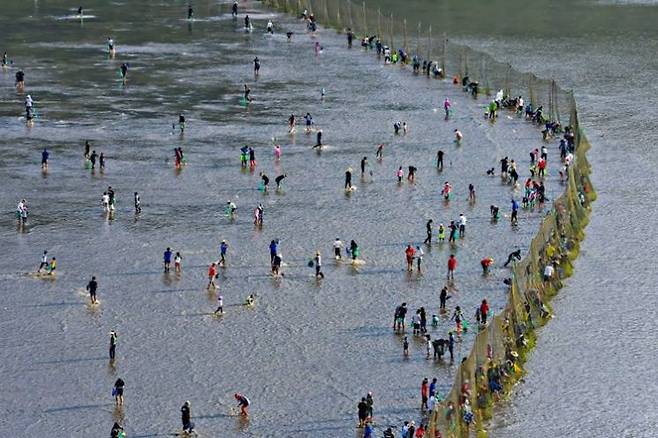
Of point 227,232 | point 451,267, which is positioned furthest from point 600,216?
point 227,232

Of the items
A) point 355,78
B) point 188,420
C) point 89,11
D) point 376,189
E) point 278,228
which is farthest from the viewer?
point 89,11

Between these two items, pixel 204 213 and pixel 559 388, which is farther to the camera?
pixel 204 213

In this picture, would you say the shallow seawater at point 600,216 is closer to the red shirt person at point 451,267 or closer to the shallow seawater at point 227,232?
the shallow seawater at point 227,232

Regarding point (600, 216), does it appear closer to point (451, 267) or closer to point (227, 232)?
point (451, 267)

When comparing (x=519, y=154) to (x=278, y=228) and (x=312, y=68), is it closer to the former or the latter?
(x=278, y=228)

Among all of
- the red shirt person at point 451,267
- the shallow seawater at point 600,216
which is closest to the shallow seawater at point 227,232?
the red shirt person at point 451,267

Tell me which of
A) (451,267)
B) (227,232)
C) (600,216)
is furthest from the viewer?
(600,216)

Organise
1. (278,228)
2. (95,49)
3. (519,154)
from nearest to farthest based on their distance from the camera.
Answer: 1. (278,228)
2. (519,154)
3. (95,49)

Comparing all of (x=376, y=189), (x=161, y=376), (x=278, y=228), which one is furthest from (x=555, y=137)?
(x=161, y=376)
